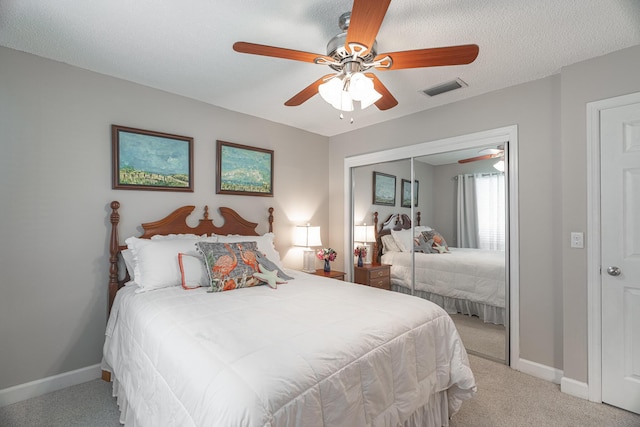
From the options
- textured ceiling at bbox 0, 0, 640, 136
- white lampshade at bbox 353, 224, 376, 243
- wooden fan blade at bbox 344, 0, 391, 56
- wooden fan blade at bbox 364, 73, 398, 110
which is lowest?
white lampshade at bbox 353, 224, 376, 243

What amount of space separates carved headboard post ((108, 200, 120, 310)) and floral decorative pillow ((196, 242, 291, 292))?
707mm

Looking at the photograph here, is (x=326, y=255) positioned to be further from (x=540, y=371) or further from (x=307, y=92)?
(x=540, y=371)

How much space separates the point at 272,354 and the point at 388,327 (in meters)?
0.66

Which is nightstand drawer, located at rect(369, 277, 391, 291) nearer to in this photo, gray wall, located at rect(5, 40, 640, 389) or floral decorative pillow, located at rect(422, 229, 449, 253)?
floral decorative pillow, located at rect(422, 229, 449, 253)

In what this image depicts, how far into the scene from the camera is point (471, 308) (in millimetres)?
3055

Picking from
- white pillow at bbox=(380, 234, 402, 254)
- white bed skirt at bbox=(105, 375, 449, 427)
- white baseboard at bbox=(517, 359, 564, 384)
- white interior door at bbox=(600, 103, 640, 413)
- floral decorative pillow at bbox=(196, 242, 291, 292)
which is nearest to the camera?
white bed skirt at bbox=(105, 375, 449, 427)

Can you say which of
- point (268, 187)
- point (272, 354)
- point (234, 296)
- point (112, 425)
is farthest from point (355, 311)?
point (268, 187)

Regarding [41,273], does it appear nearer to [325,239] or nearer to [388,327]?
[388,327]

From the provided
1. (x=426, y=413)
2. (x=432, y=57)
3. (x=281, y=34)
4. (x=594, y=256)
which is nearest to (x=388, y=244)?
(x=594, y=256)

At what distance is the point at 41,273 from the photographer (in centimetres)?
232

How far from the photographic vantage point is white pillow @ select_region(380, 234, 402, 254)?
3.67m

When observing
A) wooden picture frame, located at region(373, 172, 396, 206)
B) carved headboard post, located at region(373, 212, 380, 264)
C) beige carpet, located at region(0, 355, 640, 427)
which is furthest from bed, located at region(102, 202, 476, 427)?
wooden picture frame, located at region(373, 172, 396, 206)

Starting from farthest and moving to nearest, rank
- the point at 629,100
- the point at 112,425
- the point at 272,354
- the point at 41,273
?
the point at 41,273, the point at 629,100, the point at 112,425, the point at 272,354

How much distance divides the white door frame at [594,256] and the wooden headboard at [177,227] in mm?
2902
